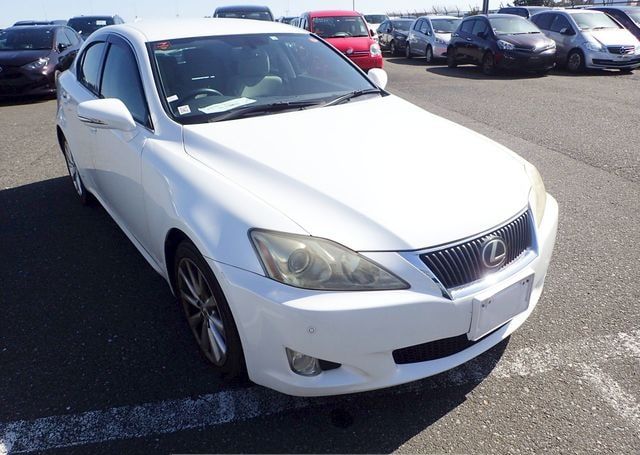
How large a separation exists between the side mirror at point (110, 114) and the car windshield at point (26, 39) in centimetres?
992

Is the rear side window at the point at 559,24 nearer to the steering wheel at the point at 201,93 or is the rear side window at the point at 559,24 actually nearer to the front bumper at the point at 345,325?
the steering wheel at the point at 201,93

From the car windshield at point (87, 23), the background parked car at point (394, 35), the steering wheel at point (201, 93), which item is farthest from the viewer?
the background parked car at point (394, 35)

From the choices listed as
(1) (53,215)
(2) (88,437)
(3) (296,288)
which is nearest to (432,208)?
(3) (296,288)

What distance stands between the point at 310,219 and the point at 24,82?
10.5m

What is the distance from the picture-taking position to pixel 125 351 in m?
2.76

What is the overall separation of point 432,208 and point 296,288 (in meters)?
0.67

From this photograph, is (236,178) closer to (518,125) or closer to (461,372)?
(461,372)

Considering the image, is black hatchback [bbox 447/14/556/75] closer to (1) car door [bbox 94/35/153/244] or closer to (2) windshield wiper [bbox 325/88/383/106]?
(2) windshield wiper [bbox 325/88/383/106]

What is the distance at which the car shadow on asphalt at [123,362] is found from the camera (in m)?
2.26

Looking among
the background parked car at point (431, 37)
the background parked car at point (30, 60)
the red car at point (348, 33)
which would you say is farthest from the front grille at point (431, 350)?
the background parked car at point (431, 37)

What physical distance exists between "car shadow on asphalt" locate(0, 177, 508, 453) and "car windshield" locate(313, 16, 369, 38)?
35.9 feet

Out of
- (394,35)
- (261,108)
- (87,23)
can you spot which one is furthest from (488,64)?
(87,23)

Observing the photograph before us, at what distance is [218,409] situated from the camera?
236 cm

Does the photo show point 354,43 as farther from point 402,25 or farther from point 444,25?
point 402,25
